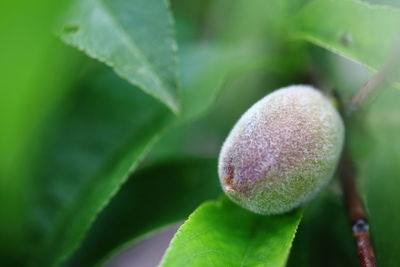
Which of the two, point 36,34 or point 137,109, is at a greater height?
point 36,34

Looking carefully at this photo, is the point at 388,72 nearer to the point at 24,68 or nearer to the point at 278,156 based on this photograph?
the point at 278,156

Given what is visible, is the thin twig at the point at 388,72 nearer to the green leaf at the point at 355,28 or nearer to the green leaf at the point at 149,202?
the green leaf at the point at 355,28

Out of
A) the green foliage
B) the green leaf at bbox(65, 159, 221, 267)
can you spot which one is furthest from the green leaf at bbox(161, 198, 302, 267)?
the green leaf at bbox(65, 159, 221, 267)

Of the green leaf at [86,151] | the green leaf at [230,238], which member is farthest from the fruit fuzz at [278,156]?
the green leaf at [86,151]

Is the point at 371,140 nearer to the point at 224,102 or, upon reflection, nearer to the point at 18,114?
the point at 224,102

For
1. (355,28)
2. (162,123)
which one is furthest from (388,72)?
(162,123)

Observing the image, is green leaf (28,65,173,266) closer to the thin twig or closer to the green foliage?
the green foliage

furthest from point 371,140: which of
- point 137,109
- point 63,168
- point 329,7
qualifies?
point 63,168
